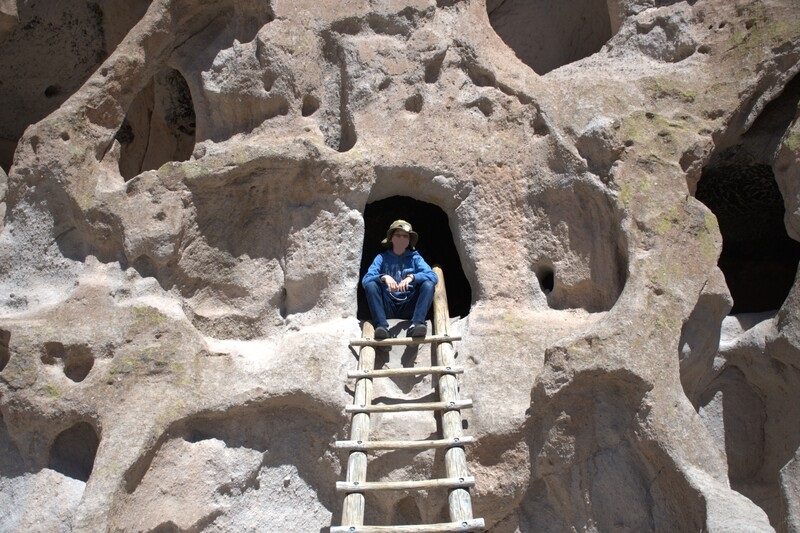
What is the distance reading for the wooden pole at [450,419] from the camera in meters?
3.91

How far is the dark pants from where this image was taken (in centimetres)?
480

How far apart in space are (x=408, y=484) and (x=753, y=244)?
4.06 meters

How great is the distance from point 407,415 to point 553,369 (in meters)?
0.75

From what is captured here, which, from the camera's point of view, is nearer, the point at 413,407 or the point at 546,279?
the point at 413,407

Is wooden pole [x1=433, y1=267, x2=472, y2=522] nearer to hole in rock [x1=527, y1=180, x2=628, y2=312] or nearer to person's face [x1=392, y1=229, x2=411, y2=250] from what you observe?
person's face [x1=392, y1=229, x2=411, y2=250]

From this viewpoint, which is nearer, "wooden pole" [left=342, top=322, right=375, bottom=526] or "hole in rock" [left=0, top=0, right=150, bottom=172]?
"wooden pole" [left=342, top=322, right=375, bottom=526]

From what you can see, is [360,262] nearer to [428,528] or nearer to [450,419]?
[450,419]

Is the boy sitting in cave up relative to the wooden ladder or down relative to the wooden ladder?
up

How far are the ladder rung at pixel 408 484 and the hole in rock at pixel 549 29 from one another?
371 cm

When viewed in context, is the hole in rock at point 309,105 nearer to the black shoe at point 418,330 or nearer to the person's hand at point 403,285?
the person's hand at point 403,285

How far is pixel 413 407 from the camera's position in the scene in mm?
4324

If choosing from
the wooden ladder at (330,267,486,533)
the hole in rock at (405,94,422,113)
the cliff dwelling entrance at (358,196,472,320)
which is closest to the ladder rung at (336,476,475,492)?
the wooden ladder at (330,267,486,533)

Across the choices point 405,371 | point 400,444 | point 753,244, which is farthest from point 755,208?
point 400,444

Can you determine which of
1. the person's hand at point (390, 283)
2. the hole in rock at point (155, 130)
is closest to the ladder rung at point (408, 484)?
the person's hand at point (390, 283)
